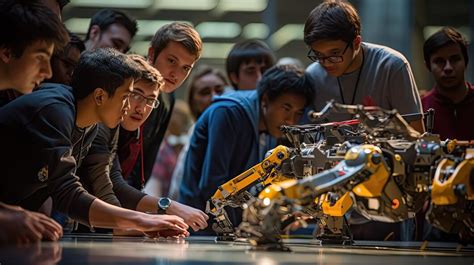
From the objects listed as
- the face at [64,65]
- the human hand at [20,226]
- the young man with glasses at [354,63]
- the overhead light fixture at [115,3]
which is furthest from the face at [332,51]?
the overhead light fixture at [115,3]

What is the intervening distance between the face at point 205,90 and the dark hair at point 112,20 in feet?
3.94

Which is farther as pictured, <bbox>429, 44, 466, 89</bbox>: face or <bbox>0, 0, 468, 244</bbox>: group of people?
<bbox>429, 44, 466, 89</bbox>: face

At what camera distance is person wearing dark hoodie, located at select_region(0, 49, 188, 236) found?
11.3 ft

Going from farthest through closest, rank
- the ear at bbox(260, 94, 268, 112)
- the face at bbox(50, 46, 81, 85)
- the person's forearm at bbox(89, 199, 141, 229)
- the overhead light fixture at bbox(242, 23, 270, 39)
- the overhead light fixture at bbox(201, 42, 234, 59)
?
the overhead light fixture at bbox(201, 42, 234, 59) < the overhead light fixture at bbox(242, 23, 270, 39) < the ear at bbox(260, 94, 268, 112) < the face at bbox(50, 46, 81, 85) < the person's forearm at bbox(89, 199, 141, 229)

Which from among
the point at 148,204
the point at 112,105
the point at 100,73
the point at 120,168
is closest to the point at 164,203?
the point at 148,204

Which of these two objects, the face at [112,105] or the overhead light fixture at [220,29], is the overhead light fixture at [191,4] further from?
the face at [112,105]

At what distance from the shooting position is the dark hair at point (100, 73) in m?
3.91

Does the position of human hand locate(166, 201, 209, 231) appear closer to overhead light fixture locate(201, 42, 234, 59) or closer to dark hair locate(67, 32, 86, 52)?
dark hair locate(67, 32, 86, 52)

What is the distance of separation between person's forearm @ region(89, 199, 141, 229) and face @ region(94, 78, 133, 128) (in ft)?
1.40

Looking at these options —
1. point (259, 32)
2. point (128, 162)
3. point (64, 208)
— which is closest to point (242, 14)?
point (259, 32)

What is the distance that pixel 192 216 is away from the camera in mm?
4141

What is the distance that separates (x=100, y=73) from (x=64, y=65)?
3.13 feet

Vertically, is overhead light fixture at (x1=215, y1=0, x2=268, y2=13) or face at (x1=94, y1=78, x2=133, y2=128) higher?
overhead light fixture at (x1=215, y1=0, x2=268, y2=13)

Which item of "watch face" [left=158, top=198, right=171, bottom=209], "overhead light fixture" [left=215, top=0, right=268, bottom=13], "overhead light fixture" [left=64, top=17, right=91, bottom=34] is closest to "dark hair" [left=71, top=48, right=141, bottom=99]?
"watch face" [left=158, top=198, right=171, bottom=209]
